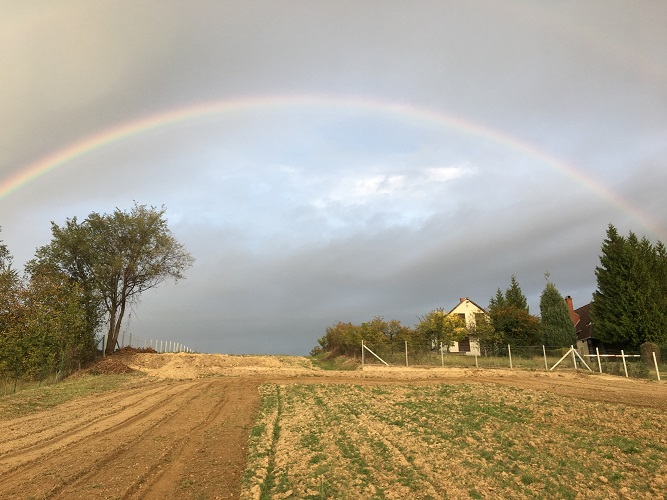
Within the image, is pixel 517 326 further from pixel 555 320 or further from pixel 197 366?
pixel 197 366

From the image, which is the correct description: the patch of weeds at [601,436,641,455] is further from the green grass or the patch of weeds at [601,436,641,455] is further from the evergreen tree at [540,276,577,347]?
the evergreen tree at [540,276,577,347]

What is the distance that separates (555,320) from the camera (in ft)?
160

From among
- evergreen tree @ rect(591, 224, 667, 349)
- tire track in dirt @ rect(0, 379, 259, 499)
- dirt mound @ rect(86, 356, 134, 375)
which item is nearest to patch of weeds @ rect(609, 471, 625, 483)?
tire track in dirt @ rect(0, 379, 259, 499)

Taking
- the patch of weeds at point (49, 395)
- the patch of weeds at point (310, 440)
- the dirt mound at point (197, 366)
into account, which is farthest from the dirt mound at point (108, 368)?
the patch of weeds at point (310, 440)

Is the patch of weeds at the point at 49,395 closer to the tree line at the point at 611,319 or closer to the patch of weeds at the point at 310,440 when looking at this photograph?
the patch of weeds at the point at 310,440

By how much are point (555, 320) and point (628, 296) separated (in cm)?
992

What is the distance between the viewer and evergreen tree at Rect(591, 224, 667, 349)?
38.6 m

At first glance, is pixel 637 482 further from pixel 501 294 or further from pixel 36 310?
pixel 501 294

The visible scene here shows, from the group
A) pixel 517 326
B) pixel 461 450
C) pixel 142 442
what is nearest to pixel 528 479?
pixel 461 450

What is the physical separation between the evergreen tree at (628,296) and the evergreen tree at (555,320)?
552 centimetres

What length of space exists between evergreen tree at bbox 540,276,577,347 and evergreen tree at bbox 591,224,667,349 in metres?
5.52

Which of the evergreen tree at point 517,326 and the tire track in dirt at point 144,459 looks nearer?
the tire track in dirt at point 144,459

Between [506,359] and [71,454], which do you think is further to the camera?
[506,359]

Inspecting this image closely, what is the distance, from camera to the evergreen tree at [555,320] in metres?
47.8
